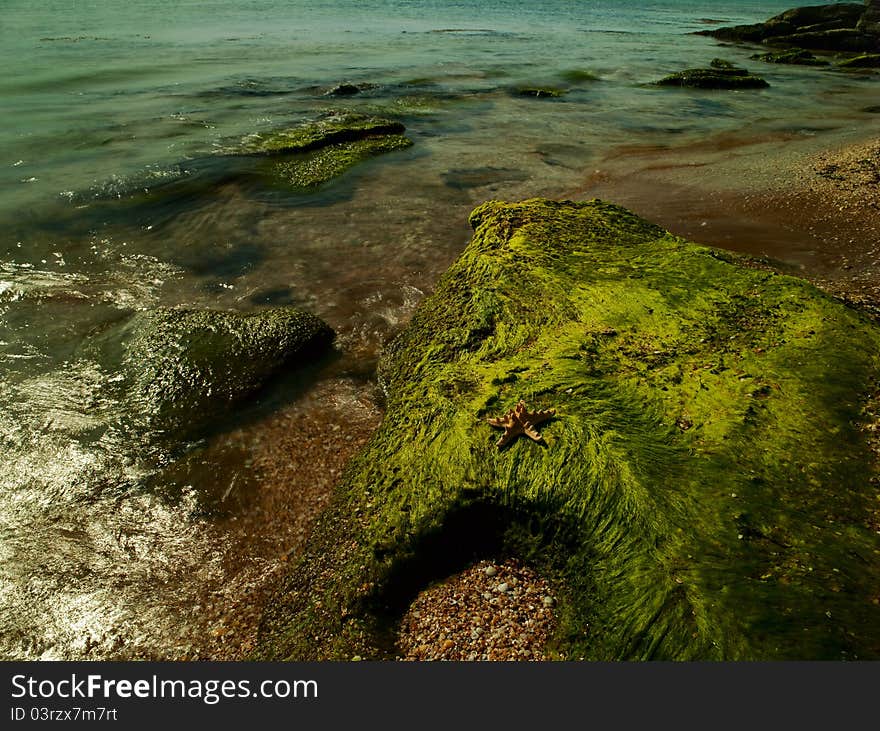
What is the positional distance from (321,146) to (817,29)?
3737 centimetres

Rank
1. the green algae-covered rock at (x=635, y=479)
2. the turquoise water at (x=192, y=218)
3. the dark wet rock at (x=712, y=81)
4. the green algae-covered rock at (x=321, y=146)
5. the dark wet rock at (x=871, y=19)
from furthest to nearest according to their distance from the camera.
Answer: the dark wet rock at (x=871, y=19) < the dark wet rock at (x=712, y=81) < the green algae-covered rock at (x=321, y=146) < the turquoise water at (x=192, y=218) < the green algae-covered rock at (x=635, y=479)

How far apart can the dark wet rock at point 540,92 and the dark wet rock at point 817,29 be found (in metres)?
23.0

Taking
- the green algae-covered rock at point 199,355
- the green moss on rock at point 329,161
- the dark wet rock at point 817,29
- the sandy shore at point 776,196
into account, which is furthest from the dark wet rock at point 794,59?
the green algae-covered rock at point 199,355

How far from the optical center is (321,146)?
501 inches

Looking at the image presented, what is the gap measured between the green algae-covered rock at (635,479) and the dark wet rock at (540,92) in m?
15.8

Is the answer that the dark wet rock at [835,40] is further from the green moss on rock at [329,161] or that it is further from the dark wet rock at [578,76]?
the green moss on rock at [329,161]

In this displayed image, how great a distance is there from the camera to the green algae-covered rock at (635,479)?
2555 millimetres

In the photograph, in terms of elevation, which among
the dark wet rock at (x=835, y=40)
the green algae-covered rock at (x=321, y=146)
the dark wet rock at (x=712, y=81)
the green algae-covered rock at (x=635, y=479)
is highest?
the dark wet rock at (x=835, y=40)

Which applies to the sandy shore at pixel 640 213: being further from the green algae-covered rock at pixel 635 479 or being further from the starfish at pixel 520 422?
the starfish at pixel 520 422

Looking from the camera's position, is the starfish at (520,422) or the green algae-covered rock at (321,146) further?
the green algae-covered rock at (321,146)

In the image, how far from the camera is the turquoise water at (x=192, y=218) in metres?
3.99

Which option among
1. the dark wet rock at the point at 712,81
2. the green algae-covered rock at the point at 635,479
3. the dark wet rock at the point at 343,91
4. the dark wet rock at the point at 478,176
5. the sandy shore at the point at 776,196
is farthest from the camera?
the dark wet rock at the point at 712,81

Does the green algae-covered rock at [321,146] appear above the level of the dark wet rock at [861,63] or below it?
below

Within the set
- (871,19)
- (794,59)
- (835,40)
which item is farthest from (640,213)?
(871,19)
